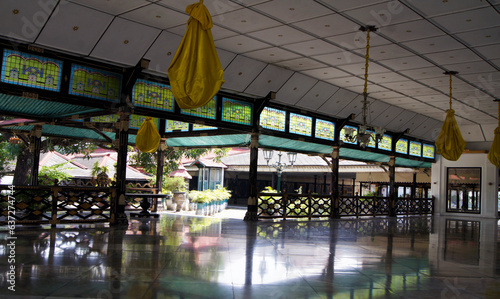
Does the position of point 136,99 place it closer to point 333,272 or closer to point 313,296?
point 333,272

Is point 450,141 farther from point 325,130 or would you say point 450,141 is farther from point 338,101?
point 325,130

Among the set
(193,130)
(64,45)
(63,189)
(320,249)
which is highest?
(64,45)

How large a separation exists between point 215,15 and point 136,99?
2.65m

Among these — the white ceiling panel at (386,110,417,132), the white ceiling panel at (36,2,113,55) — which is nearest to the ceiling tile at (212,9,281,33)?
the white ceiling panel at (36,2,113,55)

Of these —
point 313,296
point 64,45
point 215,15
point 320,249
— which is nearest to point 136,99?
point 64,45

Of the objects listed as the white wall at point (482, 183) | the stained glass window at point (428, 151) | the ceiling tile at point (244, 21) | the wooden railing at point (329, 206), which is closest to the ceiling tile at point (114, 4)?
the ceiling tile at point (244, 21)

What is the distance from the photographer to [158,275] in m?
4.46

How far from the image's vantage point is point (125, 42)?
7.86m

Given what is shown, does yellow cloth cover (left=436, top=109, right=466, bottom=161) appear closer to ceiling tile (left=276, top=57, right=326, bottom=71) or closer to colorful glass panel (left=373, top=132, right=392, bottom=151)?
ceiling tile (left=276, top=57, right=326, bottom=71)

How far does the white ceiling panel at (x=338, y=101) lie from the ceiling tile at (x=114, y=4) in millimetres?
6828

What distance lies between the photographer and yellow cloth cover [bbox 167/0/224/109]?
532cm

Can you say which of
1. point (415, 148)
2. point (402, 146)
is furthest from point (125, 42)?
point (415, 148)

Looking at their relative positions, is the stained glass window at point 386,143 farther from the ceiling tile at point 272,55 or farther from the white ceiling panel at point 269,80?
the ceiling tile at point 272,55

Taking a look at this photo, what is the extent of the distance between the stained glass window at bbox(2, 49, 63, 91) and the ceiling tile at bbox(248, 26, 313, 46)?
11.7 feet
